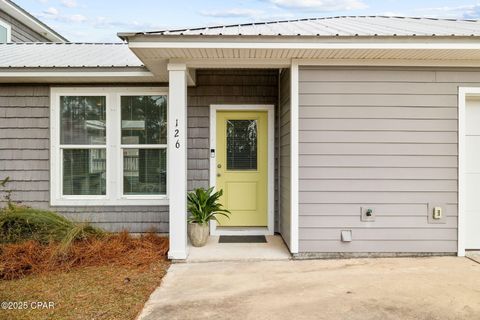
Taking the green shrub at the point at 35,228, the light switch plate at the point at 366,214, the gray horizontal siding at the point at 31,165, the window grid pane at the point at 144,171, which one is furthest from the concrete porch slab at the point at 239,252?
the green shrub at the point at 35,228

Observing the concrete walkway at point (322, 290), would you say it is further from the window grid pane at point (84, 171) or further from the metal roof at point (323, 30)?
the metal roof at point (323, 30)

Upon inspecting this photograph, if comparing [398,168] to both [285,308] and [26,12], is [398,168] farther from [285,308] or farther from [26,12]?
[26,12]

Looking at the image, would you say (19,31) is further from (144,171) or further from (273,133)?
(273,133)

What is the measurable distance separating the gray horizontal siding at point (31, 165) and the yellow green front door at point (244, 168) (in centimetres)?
121

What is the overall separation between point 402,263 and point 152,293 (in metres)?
2.72

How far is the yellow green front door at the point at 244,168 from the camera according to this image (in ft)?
18.4

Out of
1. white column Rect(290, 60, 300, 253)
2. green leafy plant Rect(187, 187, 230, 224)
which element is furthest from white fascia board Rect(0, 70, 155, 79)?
white column Rect(290, 60, 300, 253)

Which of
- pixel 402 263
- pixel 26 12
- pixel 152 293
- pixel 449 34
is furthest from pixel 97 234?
pixel 26 12

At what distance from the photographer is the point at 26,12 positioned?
843 centimetres

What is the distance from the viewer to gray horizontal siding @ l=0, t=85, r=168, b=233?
5363 mm

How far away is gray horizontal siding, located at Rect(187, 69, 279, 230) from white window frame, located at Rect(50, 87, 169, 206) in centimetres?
45

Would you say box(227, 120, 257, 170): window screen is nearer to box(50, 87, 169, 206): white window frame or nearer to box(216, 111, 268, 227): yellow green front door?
box(216, 111, 268, 227): yellow green front door

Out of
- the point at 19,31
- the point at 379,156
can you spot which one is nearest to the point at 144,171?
the point at 379,156

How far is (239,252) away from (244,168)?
1487 millimetres
